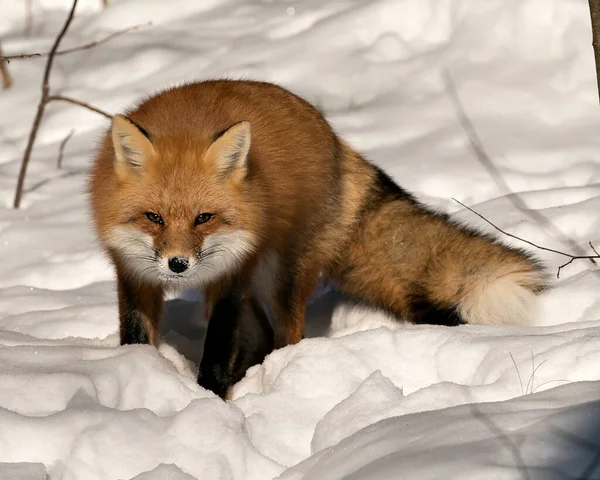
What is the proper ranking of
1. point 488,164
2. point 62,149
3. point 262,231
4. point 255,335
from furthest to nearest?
1. point 62,149
2. point 488,164
3. point 255,335
4. point 262,231

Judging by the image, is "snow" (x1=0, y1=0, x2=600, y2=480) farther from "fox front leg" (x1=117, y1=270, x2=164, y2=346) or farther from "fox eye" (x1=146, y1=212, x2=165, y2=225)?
"fox eye" (x1=146, y1=212, x2=165, y2=225)

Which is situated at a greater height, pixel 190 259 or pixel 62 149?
pixel 190 259

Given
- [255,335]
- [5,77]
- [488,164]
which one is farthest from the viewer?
[5,77]

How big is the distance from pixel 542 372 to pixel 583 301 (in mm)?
886

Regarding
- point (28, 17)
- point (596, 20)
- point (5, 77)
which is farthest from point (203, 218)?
point (28, 17)

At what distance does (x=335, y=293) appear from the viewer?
4336mm

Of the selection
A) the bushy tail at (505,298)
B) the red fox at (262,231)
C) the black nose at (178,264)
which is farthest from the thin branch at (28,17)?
the bushy tail at (505,298)

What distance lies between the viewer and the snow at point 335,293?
2.34 meters

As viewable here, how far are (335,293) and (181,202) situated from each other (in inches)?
53.2

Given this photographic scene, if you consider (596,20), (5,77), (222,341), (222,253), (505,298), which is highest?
(596,20)

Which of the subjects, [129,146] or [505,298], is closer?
[129,146]

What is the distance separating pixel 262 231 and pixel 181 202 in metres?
0.37

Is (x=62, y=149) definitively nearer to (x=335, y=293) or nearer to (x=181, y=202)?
(x=335, y=293)

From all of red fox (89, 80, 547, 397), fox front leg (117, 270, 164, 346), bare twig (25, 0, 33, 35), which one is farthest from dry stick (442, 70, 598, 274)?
bare twig (25, 0, 33, 35)
